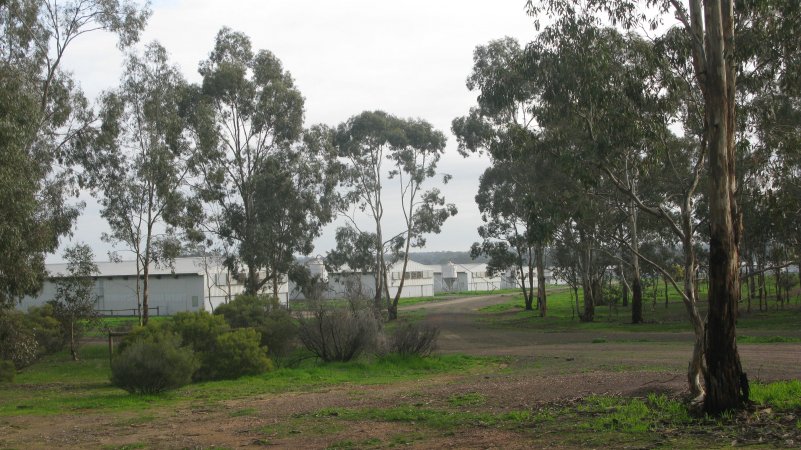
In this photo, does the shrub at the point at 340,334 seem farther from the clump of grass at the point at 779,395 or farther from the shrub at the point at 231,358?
the clump of grass at the point at 779,395

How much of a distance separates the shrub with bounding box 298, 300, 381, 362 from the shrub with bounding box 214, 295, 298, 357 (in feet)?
2.95

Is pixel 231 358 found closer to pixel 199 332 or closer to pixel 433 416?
pixel 199 332

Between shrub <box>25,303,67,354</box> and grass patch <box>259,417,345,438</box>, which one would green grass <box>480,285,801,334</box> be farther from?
shrub <box>25,303,67,354</box>

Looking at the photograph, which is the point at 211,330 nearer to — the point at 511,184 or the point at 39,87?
the point at 39,87

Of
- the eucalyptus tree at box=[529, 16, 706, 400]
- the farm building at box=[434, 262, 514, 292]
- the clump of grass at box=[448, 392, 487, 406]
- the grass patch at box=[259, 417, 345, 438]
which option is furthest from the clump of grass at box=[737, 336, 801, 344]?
the farm building at box=[434, 262, 514, 292]

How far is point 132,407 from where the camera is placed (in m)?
16.4

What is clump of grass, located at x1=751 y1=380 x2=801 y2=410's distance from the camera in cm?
1057

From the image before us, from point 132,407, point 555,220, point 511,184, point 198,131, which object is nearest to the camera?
point 555,220

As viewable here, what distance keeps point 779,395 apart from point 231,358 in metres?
14.3

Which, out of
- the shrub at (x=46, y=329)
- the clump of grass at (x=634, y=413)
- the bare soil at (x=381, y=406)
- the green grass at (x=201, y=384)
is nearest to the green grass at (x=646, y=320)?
the bare soil at (x=381, y=406)

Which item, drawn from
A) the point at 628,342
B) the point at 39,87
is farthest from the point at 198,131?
the point at 628,342

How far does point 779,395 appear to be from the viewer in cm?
1112

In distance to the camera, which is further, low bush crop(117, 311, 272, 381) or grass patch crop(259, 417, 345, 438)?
low bush crop(117, 311, 272, 381)

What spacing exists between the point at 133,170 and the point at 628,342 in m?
22.9
